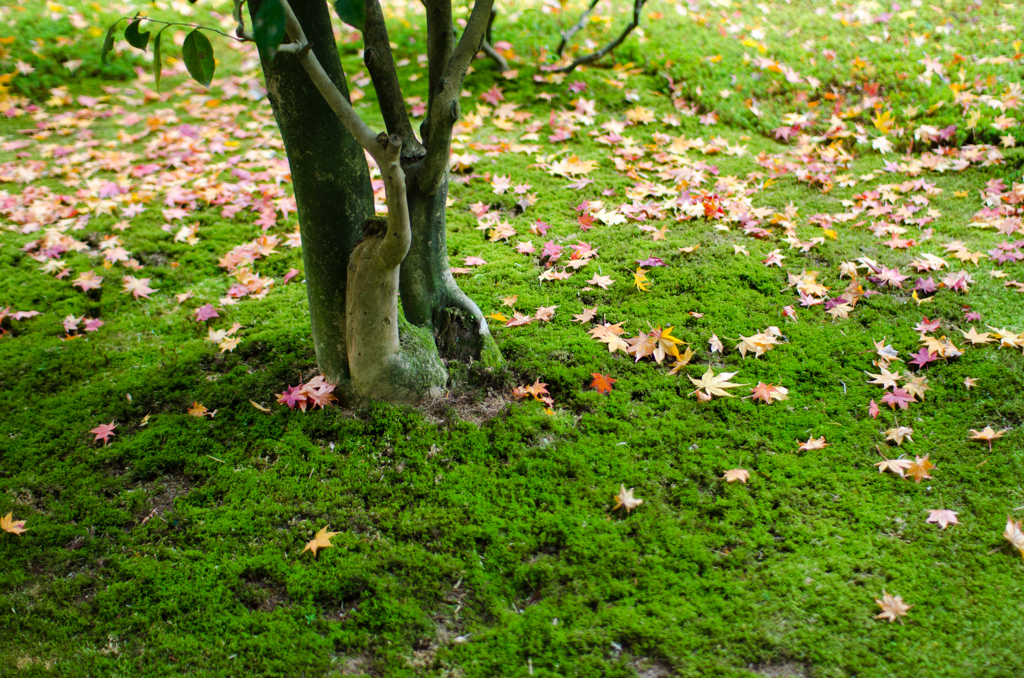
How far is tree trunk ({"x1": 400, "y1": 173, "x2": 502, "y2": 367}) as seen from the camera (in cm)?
308

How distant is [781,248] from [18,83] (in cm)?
771

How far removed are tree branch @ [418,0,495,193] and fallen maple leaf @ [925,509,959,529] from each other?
8.03ft

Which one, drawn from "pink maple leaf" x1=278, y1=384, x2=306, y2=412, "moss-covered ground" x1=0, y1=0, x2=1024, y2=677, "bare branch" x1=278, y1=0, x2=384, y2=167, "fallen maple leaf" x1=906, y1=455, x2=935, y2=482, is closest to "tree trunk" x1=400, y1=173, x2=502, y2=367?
"moss-covered ground" x1=0, y1=0, x2=1024, y2=677

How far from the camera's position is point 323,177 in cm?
263

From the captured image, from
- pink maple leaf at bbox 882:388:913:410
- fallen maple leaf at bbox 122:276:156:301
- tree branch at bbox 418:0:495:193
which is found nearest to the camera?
tree branch at bbox 418:0:495:193

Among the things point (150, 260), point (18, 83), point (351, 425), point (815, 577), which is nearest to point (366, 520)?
→ point (351, 425)

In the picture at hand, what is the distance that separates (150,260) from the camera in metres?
4.26

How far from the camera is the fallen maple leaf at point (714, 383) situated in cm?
308

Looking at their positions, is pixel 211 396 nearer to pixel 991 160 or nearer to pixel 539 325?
pixel 539 325

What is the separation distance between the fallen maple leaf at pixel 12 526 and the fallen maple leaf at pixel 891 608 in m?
3.20

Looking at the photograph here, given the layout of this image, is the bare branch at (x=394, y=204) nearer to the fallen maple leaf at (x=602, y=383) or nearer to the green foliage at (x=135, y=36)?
the green foliage at (x=135, y=36)

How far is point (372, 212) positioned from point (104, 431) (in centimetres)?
160

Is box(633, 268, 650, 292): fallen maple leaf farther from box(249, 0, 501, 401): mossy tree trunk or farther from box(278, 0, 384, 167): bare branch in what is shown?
box(278, 0, 384, 167): bare branch

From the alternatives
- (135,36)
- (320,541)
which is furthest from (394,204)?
(320,541)
